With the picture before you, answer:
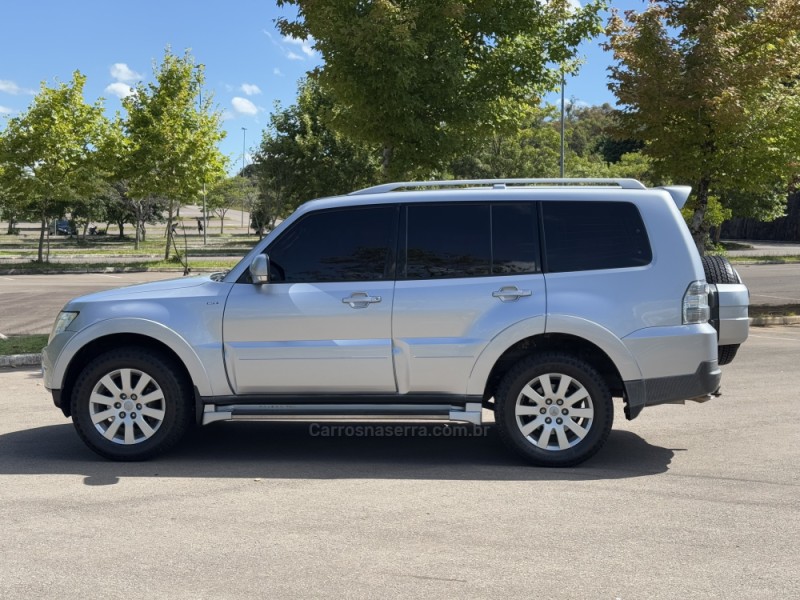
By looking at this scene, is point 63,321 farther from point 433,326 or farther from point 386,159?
point 386,159

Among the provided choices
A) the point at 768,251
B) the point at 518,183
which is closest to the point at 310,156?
the point at 768,251

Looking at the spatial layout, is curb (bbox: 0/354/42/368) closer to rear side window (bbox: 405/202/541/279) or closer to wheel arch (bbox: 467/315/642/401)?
rear side window (bbox: 405/202/541/279)

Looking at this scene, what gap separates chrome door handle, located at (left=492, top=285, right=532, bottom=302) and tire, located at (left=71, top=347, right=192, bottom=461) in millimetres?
2383

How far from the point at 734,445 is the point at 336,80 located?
9083 millimetres

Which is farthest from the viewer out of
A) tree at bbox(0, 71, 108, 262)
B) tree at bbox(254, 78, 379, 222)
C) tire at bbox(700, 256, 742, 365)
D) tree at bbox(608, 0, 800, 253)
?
tree at bbox(254, 78, 379, 222)

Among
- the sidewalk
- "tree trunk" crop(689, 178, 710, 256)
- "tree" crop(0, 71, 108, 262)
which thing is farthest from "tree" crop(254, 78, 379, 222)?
"tree trunk" crop(689, 178, 710, 256)

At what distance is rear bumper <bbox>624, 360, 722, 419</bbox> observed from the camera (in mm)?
6312

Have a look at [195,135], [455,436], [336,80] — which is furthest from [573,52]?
[195,135]

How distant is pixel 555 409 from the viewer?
628 cm

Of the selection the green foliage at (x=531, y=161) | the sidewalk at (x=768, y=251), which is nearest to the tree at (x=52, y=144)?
the green foliage at (x=531, y=161)

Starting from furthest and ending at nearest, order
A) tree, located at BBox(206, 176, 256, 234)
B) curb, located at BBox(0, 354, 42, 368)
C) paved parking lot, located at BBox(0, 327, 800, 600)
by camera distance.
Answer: tree, located at BBox(206, 176, 256, 234)
curb, located at BBox(0, 354, 42, 368)
paved parking lot, located at BBox(0, 327, 800, 600)

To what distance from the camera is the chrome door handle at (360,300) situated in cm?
633

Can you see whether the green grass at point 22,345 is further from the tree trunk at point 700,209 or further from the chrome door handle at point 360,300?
the tree trunk at point 700,209

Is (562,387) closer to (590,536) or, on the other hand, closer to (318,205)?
(590,536)
